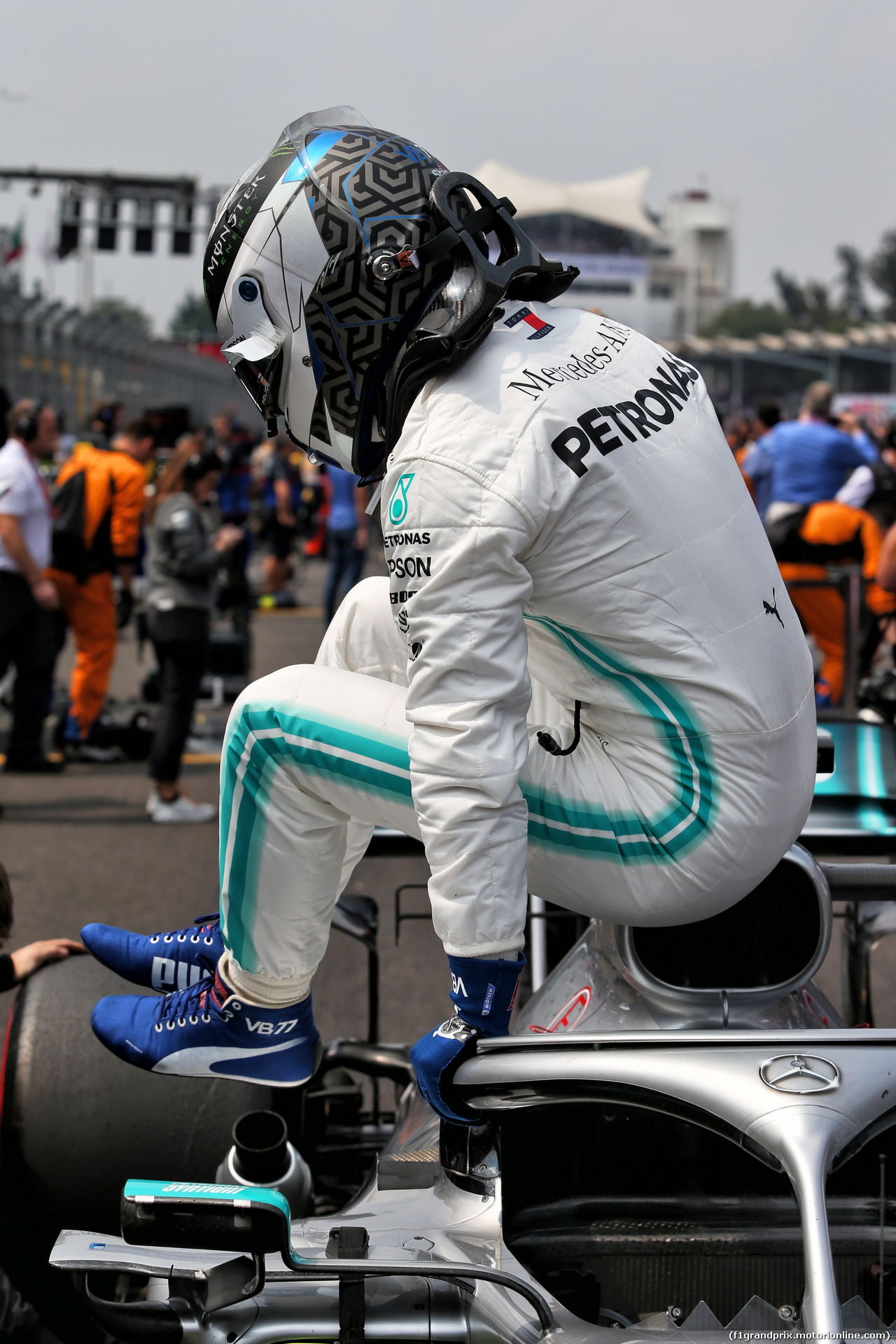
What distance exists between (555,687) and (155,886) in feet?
12.1

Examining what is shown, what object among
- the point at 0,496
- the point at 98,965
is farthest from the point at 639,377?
the point at 0,496

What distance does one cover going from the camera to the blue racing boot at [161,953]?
2266mm

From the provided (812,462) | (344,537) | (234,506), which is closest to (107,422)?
(344,537)

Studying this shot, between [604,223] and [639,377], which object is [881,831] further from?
[604,223]

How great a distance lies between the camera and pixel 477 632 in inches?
69.3

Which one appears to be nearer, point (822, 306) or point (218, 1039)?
point (218, 1039)

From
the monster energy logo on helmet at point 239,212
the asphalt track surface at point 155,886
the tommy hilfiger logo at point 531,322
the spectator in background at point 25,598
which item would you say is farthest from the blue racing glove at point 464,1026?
the spectator in background at point 25,598

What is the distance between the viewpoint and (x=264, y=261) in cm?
206

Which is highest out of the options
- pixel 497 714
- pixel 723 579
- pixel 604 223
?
pixel 723 579

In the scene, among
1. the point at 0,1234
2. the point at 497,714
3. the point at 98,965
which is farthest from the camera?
the point at 98,965

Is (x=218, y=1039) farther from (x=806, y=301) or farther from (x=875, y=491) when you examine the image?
(x=806, y=301)

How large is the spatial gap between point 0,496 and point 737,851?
5755mm

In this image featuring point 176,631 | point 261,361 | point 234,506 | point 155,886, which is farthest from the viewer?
point 234,506

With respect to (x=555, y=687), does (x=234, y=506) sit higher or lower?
lower
